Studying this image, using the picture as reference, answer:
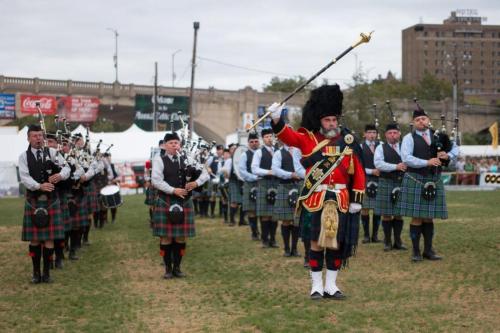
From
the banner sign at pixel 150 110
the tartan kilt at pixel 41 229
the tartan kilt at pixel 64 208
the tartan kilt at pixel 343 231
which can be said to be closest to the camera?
the tartan kilt at pixel 343 231

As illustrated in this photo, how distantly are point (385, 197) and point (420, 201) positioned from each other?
5.01 feet

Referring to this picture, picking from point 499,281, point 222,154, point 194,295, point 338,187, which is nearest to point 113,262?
point 194,295

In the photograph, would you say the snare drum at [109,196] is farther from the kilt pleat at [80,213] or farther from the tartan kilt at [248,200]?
the tartan kilt at [248,200]

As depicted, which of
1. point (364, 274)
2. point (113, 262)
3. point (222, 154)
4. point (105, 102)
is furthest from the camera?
point (105, 102)

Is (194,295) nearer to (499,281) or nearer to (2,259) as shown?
(499,281)

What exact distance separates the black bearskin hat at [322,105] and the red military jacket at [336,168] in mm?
126

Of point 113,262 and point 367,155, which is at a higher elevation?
point 367,155

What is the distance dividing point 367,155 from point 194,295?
500cm

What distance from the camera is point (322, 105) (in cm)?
741

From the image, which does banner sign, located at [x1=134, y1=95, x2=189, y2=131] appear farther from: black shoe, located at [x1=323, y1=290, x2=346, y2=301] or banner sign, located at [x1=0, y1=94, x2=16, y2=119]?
black shoe, located at [x1=323, y1=290, x2=346, y2=301]

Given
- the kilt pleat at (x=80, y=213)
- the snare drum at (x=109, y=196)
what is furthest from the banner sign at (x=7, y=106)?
the kilt pleat at (x=80, y=213)

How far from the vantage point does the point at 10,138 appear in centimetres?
3002

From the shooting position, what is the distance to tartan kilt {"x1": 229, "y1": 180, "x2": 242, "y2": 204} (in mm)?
16172

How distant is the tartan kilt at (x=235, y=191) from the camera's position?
53.1 feet
